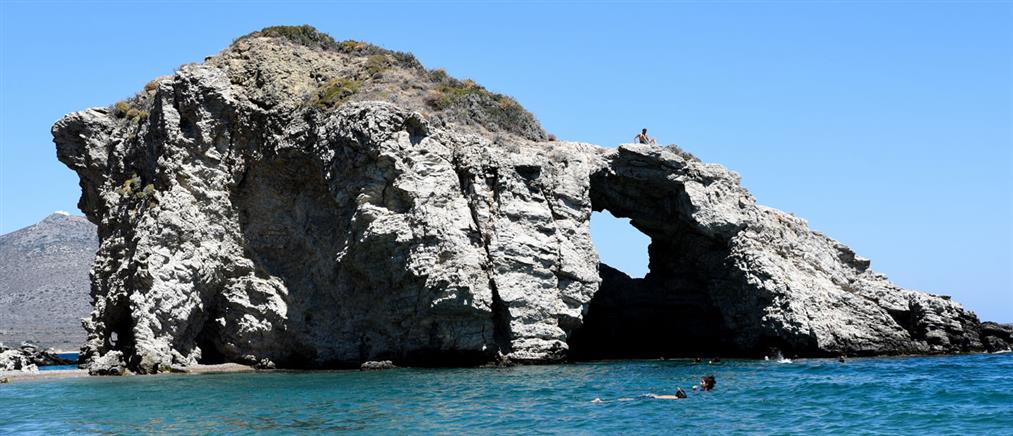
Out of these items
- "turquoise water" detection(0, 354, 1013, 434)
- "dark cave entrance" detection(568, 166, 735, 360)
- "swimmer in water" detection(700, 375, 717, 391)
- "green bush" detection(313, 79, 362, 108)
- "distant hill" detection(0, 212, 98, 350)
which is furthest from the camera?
"distant hill" detection(0, 212, 98, 350)

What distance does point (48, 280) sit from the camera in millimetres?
114125

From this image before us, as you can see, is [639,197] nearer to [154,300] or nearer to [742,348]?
[742,348]

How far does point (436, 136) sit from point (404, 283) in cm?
645

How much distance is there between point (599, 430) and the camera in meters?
21.3

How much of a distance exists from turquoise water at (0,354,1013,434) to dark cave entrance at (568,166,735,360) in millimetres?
8506

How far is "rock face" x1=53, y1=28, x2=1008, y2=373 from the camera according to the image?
37781 mm

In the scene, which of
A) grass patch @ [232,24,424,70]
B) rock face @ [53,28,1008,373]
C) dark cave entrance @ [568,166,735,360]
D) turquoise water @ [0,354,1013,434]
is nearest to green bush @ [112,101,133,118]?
rock face @ [53,28,1008,373]

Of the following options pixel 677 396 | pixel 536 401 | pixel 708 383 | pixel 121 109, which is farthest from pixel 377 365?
pixel 121 109

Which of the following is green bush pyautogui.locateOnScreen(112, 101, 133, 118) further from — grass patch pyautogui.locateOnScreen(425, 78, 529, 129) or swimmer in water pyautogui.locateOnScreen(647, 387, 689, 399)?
swimmer in water pyautogui.locateOnScreen(647, 387, 689, 399)

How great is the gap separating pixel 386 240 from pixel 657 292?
16847mm

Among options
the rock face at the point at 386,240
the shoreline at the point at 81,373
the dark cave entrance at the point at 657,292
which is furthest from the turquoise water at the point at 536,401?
the dark cave entrance at the point at 657,292

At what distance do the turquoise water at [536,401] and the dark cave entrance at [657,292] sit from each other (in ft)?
27.9

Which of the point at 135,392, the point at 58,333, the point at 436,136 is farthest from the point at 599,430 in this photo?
the point at 58,333

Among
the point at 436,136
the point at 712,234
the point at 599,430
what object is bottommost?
the point at 599,430
